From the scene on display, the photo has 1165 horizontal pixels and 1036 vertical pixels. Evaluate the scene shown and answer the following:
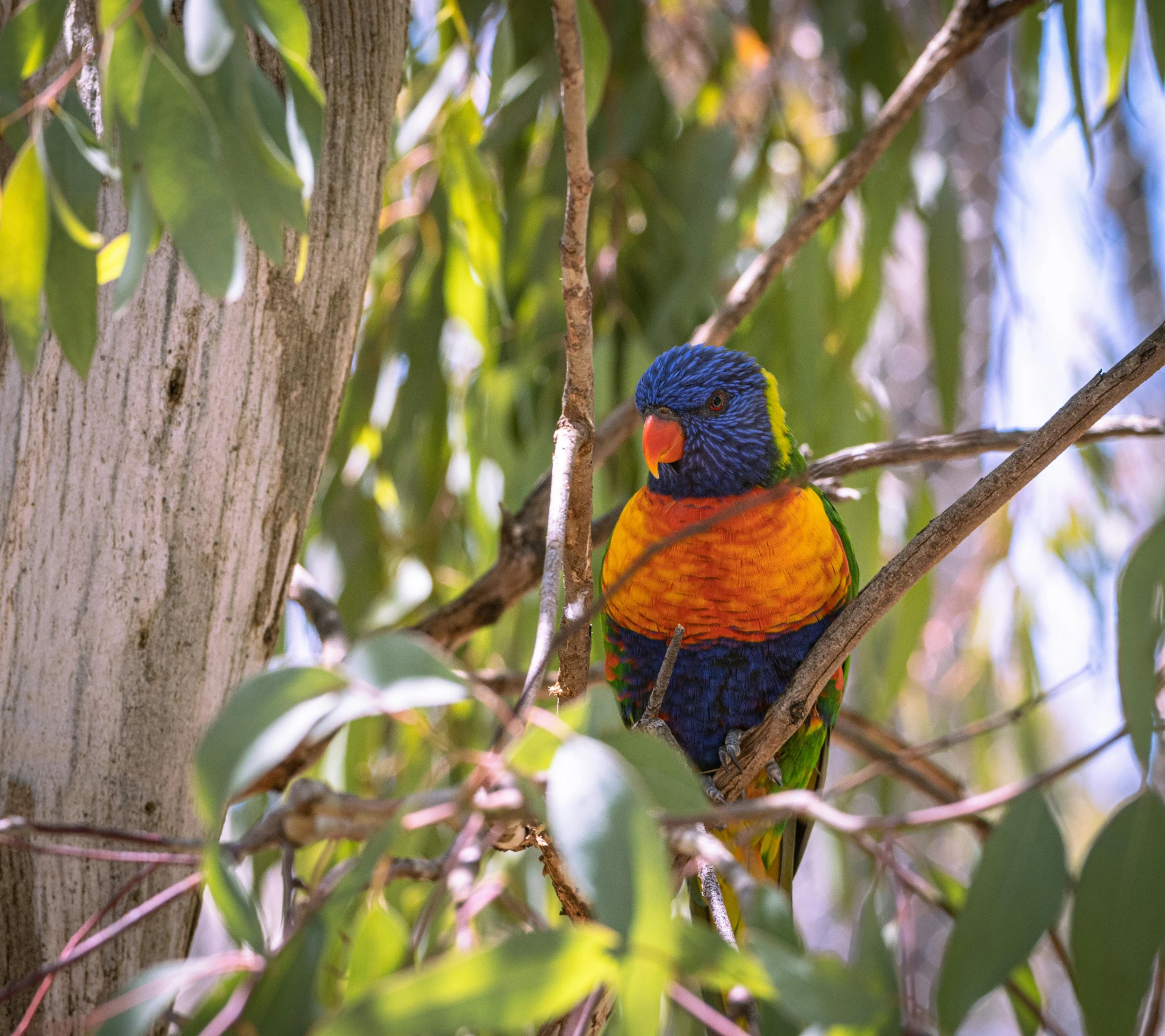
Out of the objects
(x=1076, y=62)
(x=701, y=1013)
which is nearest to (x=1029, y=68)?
(x=1076, y=62)

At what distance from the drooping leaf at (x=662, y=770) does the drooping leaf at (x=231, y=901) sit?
8.9 inches

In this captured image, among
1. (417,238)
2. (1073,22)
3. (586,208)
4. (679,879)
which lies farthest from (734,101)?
(679,879)

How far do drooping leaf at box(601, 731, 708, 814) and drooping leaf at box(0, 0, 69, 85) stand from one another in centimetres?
61

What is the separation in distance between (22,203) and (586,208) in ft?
1.39

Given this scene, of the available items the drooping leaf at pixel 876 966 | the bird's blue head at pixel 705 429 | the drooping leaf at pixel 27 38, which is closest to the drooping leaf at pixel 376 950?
the drooping leaf at pixel 876 966

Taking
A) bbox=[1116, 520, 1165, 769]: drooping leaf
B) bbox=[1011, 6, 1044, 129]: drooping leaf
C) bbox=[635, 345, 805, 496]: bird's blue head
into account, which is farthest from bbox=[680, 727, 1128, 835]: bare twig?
bbox=[1011, 6, 1044, 129]: drooping leaf

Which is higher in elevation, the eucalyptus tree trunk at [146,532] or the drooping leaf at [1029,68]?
the drooping leaf at [1029,68]

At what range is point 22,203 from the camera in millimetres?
637

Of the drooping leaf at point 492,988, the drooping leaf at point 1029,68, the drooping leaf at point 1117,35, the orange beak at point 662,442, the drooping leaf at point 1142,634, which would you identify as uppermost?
the drooping leaf at point 1029,68

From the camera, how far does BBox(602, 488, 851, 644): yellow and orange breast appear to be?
1.26 m

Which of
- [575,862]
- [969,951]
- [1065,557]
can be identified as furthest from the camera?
[1065,557]

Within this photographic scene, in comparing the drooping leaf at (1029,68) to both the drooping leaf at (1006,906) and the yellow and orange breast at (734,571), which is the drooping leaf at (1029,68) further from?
the drooping leaf at (1006,906)

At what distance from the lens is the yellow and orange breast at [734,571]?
1.26m

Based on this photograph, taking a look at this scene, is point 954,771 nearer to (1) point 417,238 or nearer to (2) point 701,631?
(2) point 701,631
